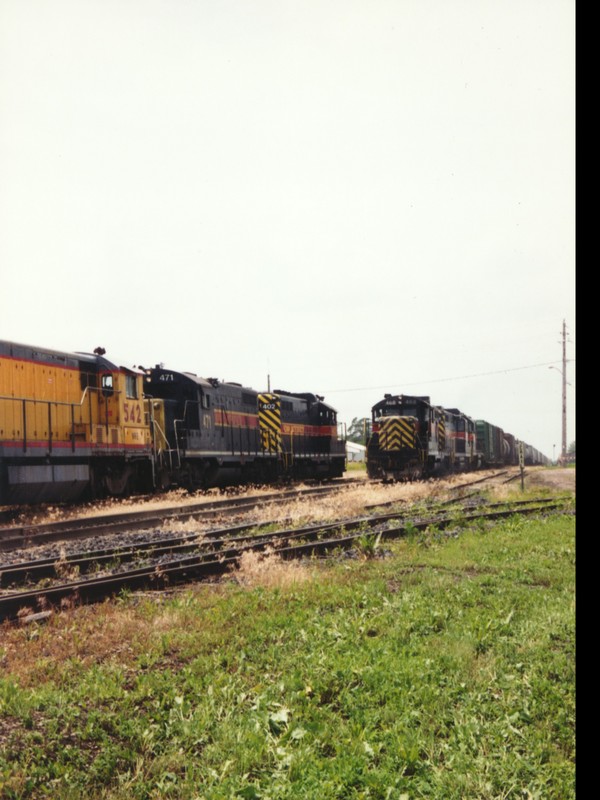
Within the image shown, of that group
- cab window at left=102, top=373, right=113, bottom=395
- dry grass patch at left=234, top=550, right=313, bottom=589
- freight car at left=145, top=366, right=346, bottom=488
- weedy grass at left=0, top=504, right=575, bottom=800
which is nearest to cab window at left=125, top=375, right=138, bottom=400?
cab window at left=102, top=373, right=113, bottom=395

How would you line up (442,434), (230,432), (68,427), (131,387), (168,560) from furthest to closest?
(442,434) → (230,432) → (131,387) → (68,427) → (168,560)

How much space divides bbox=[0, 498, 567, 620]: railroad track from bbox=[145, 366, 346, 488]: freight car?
25.5 ft

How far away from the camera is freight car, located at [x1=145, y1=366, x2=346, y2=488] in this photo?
19.2m

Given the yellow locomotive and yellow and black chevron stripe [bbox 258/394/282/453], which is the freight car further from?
the yellow locomotive

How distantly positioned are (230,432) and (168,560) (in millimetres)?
13301

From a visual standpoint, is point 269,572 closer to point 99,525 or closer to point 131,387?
point 99,525

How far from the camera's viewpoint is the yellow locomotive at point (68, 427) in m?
12.9

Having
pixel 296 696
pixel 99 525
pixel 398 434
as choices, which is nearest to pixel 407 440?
pixel 398 434

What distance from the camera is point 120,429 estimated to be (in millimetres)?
15898

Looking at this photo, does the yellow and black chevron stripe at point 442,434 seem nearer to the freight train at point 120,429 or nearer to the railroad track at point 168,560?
the freight train at point 120,429

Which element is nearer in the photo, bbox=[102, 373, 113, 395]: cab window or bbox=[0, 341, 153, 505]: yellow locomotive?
bbox=[0, 341, 153, 505]: yellow locomotive

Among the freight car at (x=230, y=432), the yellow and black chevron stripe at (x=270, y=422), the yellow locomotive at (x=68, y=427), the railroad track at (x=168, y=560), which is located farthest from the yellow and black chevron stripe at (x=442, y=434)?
the railroad track at (x=168, y=560)
